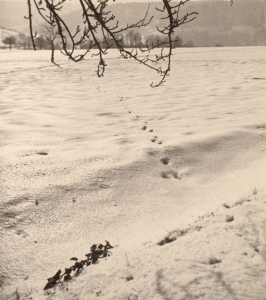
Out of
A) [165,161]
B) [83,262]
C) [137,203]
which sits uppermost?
[165,161]

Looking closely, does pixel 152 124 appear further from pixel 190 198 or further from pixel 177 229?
pixel 177 229

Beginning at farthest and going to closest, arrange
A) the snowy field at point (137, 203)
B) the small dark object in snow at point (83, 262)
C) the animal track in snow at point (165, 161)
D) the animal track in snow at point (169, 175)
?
the animal track in snow at point (165, 161) → the animal track in snow at point (169, 175) → the small dark object in snow at point (83, 262) → the snowy field at point (137, 203)

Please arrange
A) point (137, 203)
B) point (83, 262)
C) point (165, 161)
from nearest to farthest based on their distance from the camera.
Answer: point (83, 262)
point (137, 203)
point (165, 161)

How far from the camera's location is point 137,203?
109 inches

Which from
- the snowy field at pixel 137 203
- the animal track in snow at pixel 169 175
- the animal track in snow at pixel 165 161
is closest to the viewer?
the snowy field at pixel 137 203

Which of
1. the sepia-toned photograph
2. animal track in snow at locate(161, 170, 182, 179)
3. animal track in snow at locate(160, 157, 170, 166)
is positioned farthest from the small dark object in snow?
animal track in snow at locate(160, 157, 170, 166)

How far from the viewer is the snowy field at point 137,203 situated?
69.4 inches

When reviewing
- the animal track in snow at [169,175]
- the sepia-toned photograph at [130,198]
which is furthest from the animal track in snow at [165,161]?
the animal track in snow at [169,175]

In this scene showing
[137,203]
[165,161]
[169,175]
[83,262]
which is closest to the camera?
[83,262]

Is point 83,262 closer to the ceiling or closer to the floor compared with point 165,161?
closer to the floor

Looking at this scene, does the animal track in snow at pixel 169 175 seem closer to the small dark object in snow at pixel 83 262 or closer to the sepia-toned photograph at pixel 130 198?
the sepia-toned photograph at pixel 130 198

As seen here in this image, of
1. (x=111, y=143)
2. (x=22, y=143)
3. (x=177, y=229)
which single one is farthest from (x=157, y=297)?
(x=22, y=143)

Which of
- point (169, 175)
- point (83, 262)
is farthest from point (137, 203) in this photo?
point (83, 262)

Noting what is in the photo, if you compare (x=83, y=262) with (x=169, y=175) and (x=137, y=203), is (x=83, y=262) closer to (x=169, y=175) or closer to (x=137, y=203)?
(x=137, y=203)
